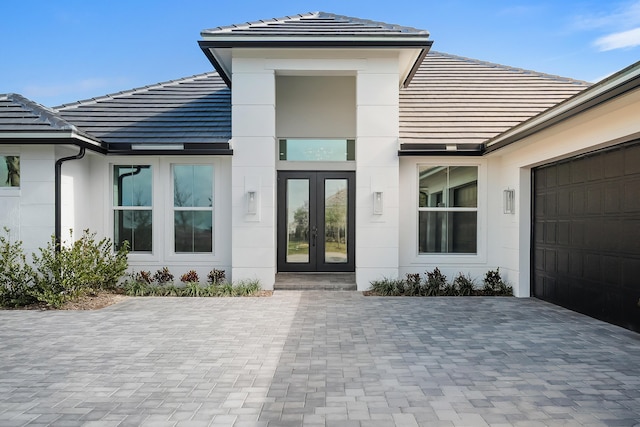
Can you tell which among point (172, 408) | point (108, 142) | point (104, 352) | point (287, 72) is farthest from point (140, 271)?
point (172, 408)

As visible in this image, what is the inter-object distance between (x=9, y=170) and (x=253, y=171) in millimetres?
4705

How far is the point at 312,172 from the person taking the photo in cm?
1198

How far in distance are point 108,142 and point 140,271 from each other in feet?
9.49

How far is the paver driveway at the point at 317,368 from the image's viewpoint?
379cm

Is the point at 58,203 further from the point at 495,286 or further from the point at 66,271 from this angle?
the point at 495,286

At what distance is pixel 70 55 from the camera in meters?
21.7

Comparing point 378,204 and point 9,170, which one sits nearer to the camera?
point 9,170

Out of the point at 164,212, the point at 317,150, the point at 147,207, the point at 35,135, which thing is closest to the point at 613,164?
the point at 317,150

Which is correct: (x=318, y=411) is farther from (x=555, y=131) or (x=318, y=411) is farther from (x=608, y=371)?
(x=555, y=131)

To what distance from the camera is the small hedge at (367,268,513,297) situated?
31.6ft

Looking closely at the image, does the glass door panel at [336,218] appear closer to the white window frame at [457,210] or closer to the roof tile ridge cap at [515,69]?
the white window frame at [457,210]

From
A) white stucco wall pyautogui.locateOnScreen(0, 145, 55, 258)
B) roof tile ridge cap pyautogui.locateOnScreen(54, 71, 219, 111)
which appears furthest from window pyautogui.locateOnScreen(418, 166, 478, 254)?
white stucco wall pyautogui.locateOnScreen(0, 145, 55, 258)

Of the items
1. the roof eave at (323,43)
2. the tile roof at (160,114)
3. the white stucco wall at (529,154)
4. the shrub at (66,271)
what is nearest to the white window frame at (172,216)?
the tile roof at (160,114)

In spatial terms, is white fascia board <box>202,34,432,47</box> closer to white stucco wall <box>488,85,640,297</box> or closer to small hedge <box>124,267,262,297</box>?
white stucco wall <box>488,85,640,297</box>
